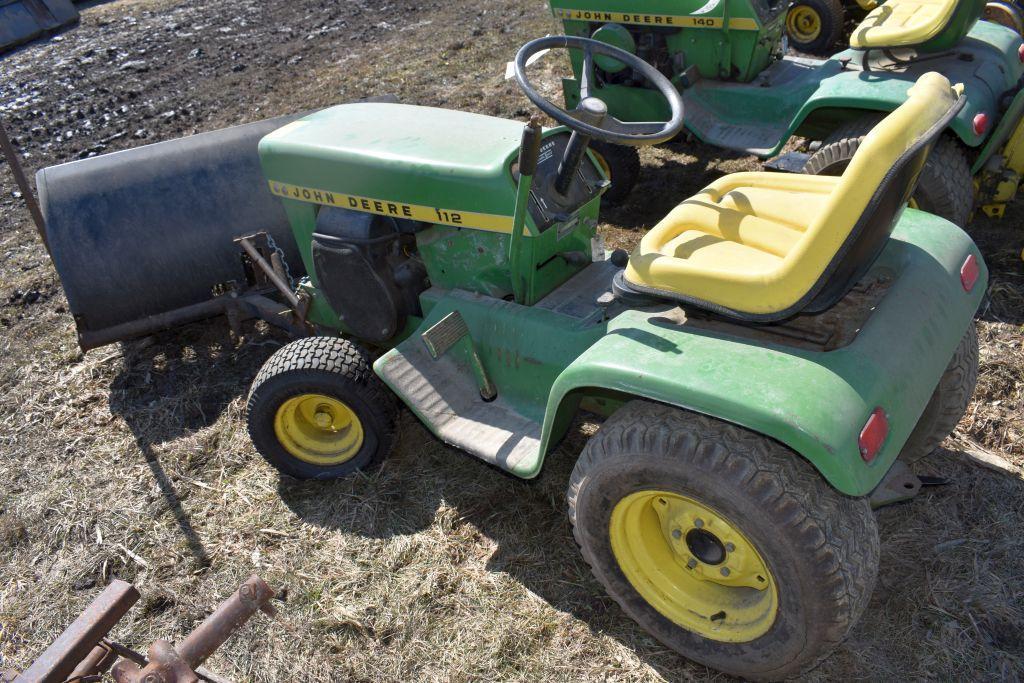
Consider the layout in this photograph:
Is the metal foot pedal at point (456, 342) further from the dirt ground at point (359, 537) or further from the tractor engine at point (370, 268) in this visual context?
the dirt ground at point (359, 537)

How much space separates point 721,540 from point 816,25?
6557 mm

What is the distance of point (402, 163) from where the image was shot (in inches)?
120

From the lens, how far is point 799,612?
2094 millimetres

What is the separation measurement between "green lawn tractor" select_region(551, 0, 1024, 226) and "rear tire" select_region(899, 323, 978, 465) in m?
1.43

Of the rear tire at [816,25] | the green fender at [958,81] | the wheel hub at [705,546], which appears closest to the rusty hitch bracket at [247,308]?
the wheel hub at [705,546]

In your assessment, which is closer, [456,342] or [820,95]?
[456,342]

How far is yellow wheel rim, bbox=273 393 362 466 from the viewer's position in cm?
326

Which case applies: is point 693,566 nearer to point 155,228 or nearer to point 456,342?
point 456,342

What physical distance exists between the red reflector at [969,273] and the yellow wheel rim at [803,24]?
17.9 ft

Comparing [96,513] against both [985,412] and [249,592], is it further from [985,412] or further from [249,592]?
[985,412]

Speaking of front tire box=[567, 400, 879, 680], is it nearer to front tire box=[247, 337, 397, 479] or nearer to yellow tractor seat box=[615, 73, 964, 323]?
yellow tractor seat box=[615, 73, 964, 323]

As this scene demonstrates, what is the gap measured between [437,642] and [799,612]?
1.21 meters

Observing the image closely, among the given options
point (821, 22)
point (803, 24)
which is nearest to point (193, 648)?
point (821, 22)

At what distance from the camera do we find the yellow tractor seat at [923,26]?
167 inches
